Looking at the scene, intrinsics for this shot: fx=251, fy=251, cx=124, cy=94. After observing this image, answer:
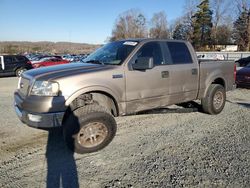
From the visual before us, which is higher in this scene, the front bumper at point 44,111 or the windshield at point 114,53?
the windshield at point 114,53

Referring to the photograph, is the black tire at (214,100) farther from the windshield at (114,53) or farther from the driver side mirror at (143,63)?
the windshield at (114,53)

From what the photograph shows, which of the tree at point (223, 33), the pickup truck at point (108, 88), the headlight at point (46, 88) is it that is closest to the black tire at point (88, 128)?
the pickup truck at point (108, 88)

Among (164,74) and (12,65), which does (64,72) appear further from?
(12,65)

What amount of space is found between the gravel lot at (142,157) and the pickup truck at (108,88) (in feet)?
1.53

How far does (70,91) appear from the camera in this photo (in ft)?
13.2

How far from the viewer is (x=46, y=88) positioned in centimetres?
395

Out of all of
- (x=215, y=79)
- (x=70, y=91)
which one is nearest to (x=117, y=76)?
(x=70, y=91)

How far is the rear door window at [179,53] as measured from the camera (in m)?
5.49

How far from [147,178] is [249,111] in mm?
4658

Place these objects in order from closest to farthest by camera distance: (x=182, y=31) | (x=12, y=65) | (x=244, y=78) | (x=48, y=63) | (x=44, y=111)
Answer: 1. (x=44, y=111)
2. (x=244, y=78)
3. (x=12, y=65)
4. (x=48, y=63)
5. (x=182, y=31)

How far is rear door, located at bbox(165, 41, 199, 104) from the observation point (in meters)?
5.37

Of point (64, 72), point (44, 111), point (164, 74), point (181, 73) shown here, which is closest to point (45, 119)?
point (44, 111)

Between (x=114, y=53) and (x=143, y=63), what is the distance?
802 millimetres

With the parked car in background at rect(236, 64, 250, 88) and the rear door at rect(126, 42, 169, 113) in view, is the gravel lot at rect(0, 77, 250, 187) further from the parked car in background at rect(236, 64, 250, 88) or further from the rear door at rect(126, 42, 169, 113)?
the parked car in background at rect(236, 64, 250, 88)
